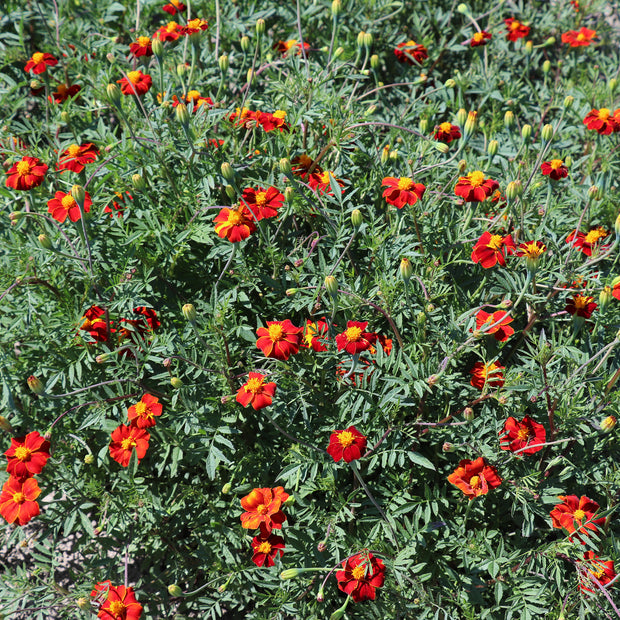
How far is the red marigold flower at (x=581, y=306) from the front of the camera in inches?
83.4

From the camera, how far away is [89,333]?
6.86ft

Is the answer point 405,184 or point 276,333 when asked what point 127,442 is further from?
point 405,184

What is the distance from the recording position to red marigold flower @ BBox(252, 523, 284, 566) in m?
1.88

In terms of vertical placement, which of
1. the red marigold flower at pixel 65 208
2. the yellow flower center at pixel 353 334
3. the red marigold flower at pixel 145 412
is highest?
the red marigold flower at pixel 65 208

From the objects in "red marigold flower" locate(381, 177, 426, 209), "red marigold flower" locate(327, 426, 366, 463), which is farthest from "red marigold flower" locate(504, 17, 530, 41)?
"red marigold flower" locate(327, 426, 366, 463)

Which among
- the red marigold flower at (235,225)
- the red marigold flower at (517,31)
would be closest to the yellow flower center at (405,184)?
the red marigold flower at (235,225)

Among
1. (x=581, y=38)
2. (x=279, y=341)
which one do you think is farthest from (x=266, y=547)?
(x=581, y=38)

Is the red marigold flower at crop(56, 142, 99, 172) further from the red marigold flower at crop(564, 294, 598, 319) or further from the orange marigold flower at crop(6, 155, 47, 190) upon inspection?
the red marigold flower at crop(564, 294, 598, 319)

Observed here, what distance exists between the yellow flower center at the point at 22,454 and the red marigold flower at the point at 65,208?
0.76m

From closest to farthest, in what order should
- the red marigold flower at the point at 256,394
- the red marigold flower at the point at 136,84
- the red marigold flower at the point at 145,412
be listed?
the red marigold flower at the point at 256,394 → the red marigold flower at the point at 145,412 → the red marigold flower at the point at 136,84

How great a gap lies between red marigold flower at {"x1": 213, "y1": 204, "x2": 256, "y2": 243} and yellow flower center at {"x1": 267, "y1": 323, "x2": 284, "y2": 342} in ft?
1.09

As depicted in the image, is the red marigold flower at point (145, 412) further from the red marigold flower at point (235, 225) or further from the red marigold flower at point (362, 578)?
the red marigold flower at point (362, 578)

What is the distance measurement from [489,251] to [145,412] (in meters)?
1.27

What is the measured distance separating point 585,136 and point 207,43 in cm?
208
